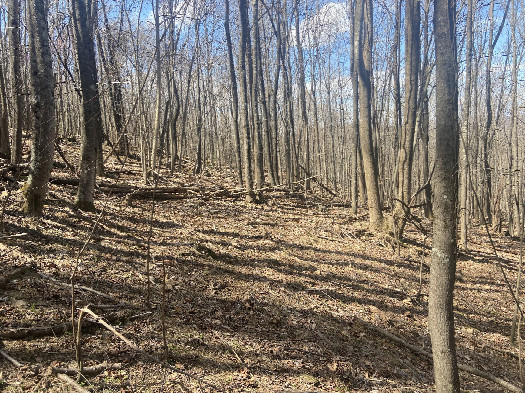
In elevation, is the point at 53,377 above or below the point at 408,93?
below

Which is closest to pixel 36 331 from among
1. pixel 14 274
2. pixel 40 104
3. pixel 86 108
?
pixel 14 274

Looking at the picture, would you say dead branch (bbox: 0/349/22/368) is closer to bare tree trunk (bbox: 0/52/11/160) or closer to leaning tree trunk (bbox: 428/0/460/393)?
leaning tree trunk (bbox: 428/0/460/393)

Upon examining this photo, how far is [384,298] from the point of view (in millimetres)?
6594

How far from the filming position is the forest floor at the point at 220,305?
3439 mm

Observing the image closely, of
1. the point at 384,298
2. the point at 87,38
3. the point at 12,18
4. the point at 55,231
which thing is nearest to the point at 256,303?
the point at 384,298

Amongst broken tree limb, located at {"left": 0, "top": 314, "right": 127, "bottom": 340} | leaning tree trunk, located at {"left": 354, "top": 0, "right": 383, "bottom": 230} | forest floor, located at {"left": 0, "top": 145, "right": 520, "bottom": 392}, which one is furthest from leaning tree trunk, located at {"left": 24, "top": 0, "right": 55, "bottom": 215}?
leaning tree trunk, located at {"left": 354, "top": 0, "right": 383, "bottom": 230}

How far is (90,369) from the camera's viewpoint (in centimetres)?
309

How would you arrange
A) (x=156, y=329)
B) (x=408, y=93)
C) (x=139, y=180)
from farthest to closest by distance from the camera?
1. (x=139, y=180)
2. (x=408, y=93)
3. (x=156, y=329)

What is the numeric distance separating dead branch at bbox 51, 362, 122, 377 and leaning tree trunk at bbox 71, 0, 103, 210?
408 cm

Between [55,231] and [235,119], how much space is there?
768 cm

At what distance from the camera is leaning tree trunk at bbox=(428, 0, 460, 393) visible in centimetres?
293

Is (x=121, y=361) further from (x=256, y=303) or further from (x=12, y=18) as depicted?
(x=12, y=18)

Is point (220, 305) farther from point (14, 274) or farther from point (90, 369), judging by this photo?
point (14, 274)

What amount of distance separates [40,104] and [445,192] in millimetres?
5674
